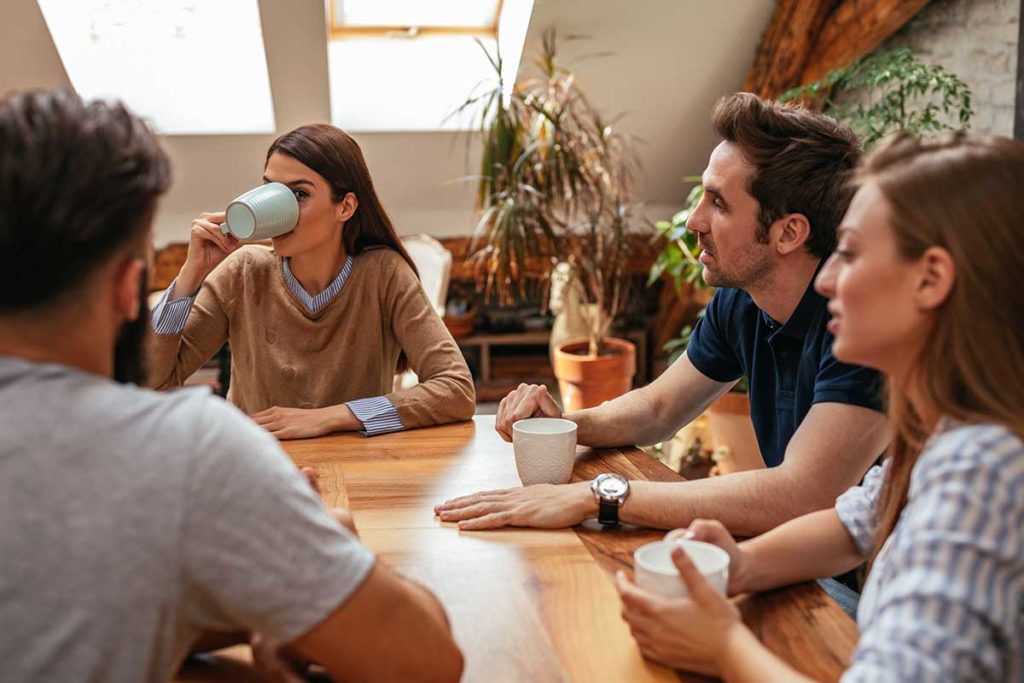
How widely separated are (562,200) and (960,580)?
3.36m

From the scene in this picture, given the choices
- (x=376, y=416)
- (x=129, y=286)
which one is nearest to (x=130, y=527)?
(x=129, y=286)

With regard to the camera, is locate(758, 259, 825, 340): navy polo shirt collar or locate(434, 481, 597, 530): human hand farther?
locate(758, 259, 825, 340): navy polo shirt collar

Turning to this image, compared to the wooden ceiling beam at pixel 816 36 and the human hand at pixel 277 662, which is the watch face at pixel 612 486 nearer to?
the human hand at pixel 277 662

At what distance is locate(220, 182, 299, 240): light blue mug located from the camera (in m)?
1.88

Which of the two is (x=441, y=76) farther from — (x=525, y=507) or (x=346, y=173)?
(x=525, y=507)

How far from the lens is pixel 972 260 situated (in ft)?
2.93

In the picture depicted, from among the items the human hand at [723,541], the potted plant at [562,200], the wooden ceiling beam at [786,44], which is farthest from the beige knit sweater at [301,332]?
the wooden ceiling beam at [786,44]

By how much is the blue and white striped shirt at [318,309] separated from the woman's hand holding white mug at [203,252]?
25mm

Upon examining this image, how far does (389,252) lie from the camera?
2199 millimetres

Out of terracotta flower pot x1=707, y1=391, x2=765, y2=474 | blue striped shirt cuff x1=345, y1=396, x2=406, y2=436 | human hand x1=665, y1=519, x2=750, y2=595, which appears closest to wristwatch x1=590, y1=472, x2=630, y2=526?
human hand x1=665, y1=519, x2=750, y2=595

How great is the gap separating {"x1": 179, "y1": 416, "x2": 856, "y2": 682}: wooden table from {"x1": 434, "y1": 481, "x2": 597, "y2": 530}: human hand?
1cm

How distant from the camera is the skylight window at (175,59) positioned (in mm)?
4137

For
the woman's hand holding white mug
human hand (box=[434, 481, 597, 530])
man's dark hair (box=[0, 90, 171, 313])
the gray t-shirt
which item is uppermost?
man's dark hair (box=[0, 90, 171, 313])

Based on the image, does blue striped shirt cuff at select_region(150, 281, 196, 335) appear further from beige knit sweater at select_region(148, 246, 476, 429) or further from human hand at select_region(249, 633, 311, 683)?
human hand at select_region(249, 633, 311, 683)
